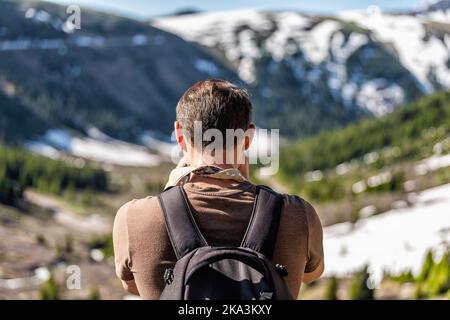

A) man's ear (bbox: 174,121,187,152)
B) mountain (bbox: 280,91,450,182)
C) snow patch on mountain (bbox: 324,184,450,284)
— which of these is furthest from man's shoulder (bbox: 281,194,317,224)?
mountain (bbox: 280,91,450,182)

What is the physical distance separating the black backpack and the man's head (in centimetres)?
56

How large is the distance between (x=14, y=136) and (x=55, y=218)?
87.4 meters

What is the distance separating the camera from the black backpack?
3.62 m

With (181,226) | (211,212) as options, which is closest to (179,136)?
(211,212)

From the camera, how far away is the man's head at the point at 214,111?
4039 millimetres

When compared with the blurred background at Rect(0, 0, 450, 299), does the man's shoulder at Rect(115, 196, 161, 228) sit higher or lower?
higher

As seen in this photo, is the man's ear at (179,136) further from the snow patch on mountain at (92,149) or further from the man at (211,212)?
the snow patch on mountain at (92,149)

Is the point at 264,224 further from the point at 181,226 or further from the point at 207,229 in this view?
the point at 181,226

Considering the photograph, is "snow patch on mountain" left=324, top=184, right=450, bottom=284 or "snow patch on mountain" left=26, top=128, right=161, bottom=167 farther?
"snow patch on mountain" left=26, top=128, right=161, bottom=167

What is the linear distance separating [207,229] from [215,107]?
2.87ft

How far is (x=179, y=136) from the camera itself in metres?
4.34

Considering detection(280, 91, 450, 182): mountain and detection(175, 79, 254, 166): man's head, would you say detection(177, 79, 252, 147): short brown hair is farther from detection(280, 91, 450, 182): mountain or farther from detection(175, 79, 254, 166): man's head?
detection(280, 91, 450, 182): mountain
